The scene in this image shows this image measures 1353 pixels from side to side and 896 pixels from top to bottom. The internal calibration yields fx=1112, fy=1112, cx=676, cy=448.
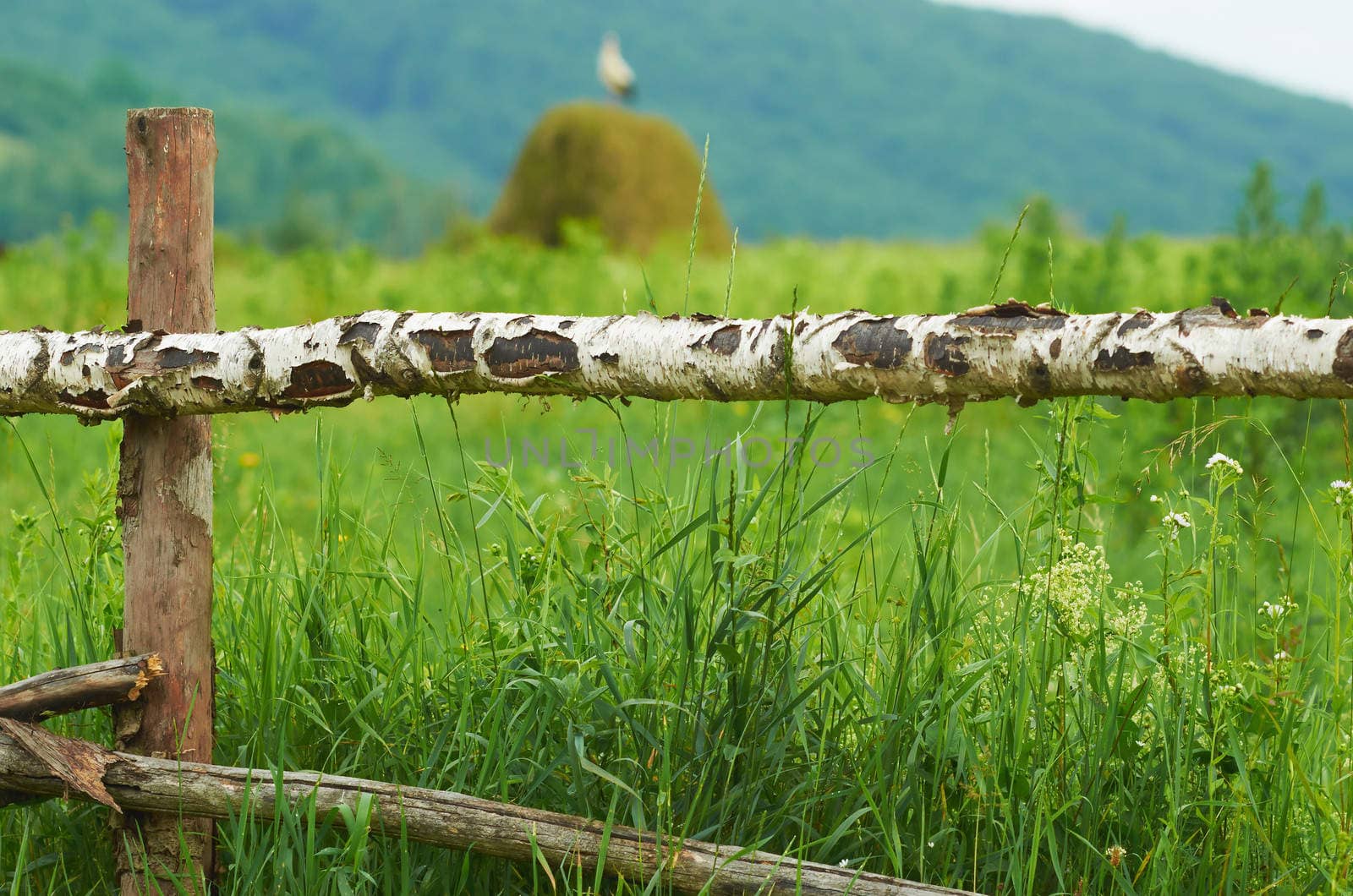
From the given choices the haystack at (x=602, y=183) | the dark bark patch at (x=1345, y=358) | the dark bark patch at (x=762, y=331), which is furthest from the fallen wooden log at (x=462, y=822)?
the haystack at (x=602, y=183)

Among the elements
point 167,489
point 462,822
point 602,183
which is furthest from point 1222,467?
point 602,183

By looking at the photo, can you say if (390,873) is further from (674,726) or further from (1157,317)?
(1157,317)

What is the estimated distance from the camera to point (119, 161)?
61.0 m

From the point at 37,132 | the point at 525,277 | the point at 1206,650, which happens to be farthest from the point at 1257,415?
the point at 37,132

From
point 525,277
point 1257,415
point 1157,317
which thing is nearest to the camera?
point 1157,317

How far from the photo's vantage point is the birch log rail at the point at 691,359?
5.08 ft

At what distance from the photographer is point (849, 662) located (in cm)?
226

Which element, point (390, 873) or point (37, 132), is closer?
point (390, 873)

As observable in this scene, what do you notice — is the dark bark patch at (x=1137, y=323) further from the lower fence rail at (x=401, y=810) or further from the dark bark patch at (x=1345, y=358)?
the lower fence rail at (x=401, y=810)

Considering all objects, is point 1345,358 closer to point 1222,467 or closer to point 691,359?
point 1222,467

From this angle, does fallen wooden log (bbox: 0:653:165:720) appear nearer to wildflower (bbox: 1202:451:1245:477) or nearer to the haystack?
wildflower (bbox: 1202:451:1245:477)

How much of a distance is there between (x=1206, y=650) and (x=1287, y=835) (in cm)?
37

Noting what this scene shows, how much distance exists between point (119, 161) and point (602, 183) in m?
50.8

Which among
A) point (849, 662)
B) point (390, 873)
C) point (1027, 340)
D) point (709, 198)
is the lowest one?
point (390, 873)
